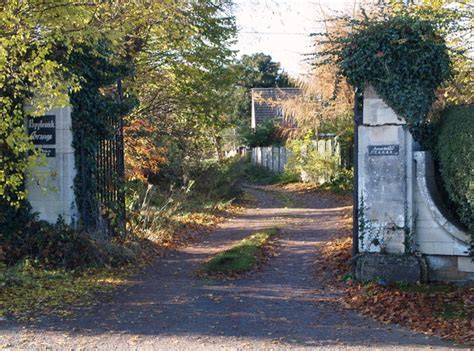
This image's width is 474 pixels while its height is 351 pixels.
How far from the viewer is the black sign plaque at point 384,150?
29.8 ft

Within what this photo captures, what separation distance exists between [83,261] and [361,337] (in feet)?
18.0

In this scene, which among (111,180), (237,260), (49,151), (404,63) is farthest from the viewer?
(111,180)

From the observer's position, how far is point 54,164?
11.2 m

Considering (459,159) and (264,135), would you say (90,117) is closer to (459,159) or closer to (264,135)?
(459,159)

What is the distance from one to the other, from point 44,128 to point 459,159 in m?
6.96

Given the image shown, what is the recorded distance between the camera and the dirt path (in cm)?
664

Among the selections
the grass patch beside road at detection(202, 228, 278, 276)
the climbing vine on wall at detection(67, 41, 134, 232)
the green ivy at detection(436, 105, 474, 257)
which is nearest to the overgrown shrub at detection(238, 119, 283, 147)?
the grass patch beside road at detection(202, 228, 278, 276)

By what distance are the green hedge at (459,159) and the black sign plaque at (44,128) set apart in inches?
256

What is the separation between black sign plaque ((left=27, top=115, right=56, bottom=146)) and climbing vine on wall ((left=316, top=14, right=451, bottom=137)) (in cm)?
527

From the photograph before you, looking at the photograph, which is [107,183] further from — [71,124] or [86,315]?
[86,315]

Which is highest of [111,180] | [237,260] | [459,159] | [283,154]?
[283,154]

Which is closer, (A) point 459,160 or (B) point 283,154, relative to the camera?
(A) point 459,160

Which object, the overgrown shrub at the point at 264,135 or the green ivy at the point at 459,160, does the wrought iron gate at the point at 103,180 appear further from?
the overgrown shrub at the point at 264,135

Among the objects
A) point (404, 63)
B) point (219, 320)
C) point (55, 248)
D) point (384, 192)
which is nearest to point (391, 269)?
point (384, 192)
